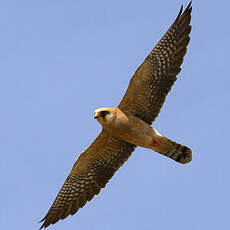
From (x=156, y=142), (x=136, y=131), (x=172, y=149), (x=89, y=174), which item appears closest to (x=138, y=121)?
(x=136, y=131)

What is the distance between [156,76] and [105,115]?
1.49 metres

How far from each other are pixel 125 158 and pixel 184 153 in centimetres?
140

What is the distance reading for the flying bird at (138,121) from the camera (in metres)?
12.6

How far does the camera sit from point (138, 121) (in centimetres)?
1270

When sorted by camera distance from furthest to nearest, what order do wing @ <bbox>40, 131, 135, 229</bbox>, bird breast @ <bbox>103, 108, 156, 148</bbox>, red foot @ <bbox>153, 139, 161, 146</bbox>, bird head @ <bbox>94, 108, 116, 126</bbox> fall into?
wing @ <bbox>40, 131, 135, 229</bbox> < red foot @ <bbox>153, 139, 161, 146</bbox> < bird breast @ <bbox>103, 108, 156, 148</bbox> < bird head @ <bbox>94, 108, 116, 126</bbox>

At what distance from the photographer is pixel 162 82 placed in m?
12.8

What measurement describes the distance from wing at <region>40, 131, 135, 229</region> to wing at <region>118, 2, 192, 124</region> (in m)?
0.95

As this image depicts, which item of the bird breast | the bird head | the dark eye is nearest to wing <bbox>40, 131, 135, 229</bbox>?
the bird breast

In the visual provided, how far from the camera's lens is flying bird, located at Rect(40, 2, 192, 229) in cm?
1262

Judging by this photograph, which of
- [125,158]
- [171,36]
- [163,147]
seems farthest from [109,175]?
[171,36]

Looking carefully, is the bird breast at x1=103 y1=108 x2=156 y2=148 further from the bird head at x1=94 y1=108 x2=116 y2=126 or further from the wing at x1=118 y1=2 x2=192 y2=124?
the wing at x1=118 y1=2 x2=192 y2=124

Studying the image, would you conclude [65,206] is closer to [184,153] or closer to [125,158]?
[125,158]

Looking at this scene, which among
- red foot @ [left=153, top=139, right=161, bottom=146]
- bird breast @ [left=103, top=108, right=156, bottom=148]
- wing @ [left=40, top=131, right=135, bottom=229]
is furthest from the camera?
wing @ [left=40, top=131, right=135, bottom=229]

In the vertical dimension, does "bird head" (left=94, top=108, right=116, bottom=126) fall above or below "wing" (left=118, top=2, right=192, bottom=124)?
below
